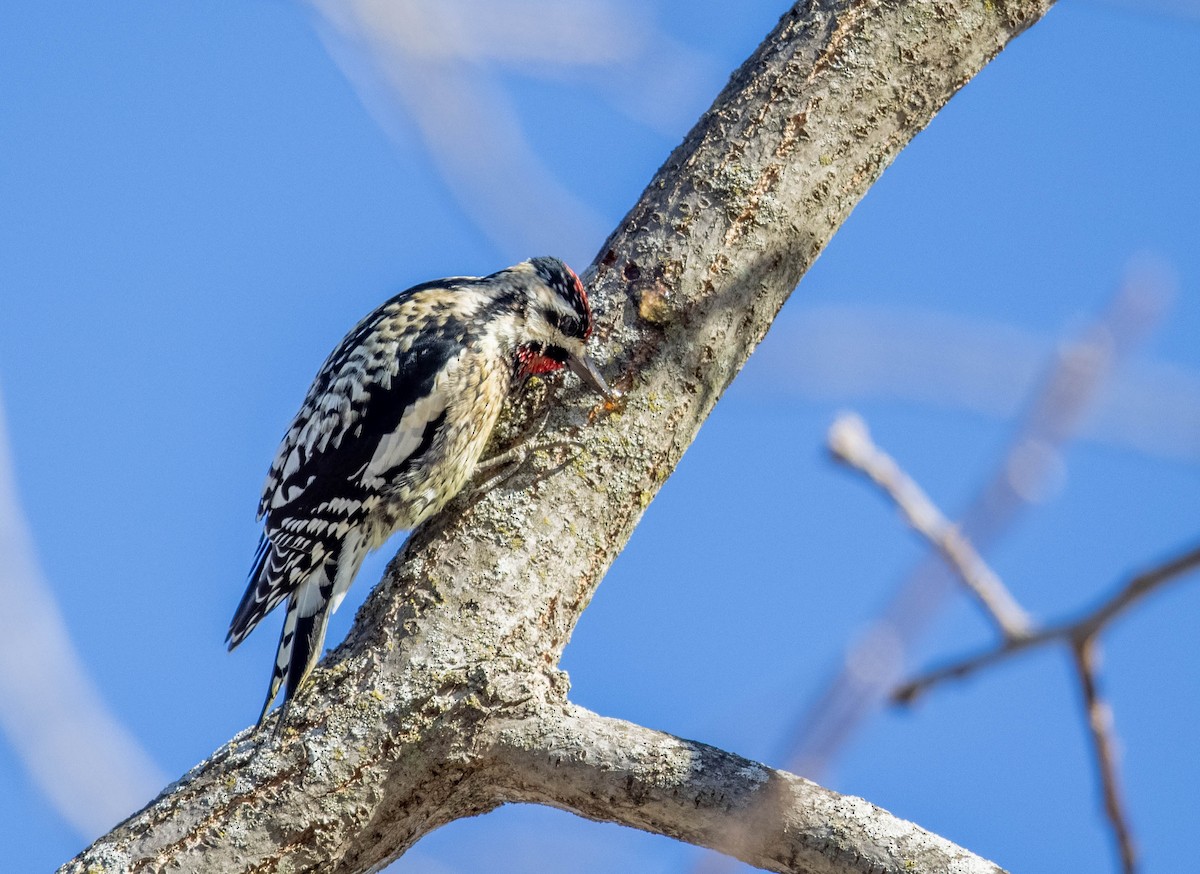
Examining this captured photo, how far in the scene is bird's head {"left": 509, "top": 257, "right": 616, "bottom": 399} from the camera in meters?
3.06

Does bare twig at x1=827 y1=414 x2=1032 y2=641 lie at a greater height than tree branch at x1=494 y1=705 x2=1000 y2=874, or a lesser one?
lesser

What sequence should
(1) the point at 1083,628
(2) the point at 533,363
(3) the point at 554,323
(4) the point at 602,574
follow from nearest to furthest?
(1) the point at 1083,628
(4) the point at 602,574
(3) the point at 554,323
(2) the point at 533,363

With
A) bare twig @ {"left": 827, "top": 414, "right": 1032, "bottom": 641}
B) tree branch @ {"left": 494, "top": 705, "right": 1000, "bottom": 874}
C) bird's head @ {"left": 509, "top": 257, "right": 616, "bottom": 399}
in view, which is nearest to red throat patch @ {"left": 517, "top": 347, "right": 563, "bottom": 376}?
bird's head @ {"left": 509, "top": 257, "right": 616, "bottom": 399}

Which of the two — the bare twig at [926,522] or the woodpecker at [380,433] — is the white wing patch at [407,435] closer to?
the woodpecker at [380,433]

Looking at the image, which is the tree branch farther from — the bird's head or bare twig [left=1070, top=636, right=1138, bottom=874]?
bare twig [left=1070, top=636, right=1138, bottom=874]

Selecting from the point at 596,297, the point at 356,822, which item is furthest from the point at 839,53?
the point at 356,822

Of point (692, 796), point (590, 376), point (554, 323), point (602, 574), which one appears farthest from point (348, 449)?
point (692, 796)

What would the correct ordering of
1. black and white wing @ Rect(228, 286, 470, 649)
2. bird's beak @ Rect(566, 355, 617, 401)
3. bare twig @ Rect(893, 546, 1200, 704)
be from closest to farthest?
bare twig @ Rect(893, 546, 1200, 704)
bird's beak @ Rect(566, 355, 617, 401)
black and white wing @ Rect(228, 286, 470, 649)

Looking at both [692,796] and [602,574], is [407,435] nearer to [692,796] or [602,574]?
[602,574]

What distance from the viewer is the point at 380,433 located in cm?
364

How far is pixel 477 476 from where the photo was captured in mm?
3180

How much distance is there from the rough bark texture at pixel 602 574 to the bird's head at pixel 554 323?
60 mm

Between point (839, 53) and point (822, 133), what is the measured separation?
7.6 inches

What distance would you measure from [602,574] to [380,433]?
3.25ft
